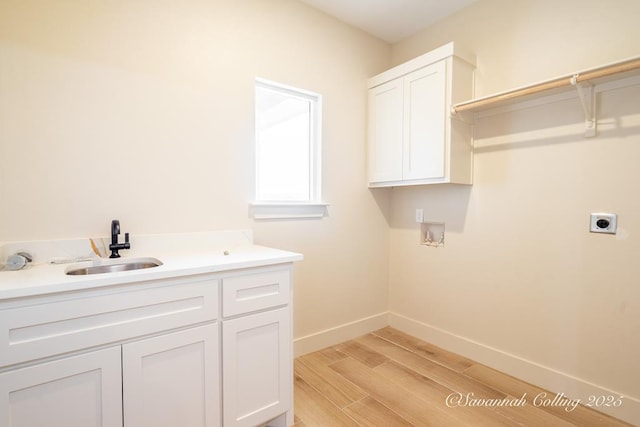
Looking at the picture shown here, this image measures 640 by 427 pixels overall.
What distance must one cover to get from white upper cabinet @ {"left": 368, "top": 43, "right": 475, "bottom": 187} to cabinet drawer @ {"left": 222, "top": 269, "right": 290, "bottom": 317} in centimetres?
137

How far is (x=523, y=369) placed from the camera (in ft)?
Answer: 6.89

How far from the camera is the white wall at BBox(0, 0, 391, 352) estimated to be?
58.6 inches

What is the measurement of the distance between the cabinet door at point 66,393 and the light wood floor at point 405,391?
0.97 metres

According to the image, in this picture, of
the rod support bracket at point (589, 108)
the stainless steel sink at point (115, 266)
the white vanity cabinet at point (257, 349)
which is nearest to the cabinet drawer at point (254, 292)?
the white vanity cabinet at point (257, 349)

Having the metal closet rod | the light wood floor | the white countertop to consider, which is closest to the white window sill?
the white countertop

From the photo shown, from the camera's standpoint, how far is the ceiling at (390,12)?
7.75 ft

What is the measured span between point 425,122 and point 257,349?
1.91 meters

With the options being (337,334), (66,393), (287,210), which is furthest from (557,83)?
(66,393)

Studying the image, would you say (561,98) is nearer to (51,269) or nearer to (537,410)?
(537,410)

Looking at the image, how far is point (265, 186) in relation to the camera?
234 cm

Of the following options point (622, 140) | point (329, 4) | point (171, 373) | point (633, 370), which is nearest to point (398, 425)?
point (171, 373)

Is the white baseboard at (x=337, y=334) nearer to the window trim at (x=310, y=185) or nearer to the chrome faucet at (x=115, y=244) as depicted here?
the window trim at (x=310, y=185)

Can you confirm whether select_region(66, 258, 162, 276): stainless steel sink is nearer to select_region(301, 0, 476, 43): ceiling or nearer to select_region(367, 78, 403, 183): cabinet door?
select_region(367, 78, 403, 183): cabinet door

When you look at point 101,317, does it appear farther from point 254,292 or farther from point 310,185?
point 310,185
